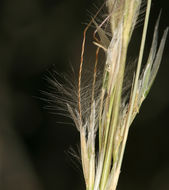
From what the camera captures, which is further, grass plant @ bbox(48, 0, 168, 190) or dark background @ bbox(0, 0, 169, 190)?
dark background @ bbox(0, 0, 169, 190)

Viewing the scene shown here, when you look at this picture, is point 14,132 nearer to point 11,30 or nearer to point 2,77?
point 2,77

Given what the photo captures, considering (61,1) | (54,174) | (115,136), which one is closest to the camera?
(115,136)

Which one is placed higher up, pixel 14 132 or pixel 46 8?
pixel 46 8

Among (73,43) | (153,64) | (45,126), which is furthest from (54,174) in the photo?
(153,64)

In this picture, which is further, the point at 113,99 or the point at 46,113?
the point at 46,113

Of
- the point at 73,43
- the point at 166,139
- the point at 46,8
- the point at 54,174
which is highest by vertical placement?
the point at 46,8

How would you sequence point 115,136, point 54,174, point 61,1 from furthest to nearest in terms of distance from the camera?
point 54,174 < point 61,1 < point 115,136

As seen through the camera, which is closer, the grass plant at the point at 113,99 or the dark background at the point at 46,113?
the grass plant at the point at 113,99

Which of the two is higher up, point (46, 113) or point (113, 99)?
point (113, 99)
